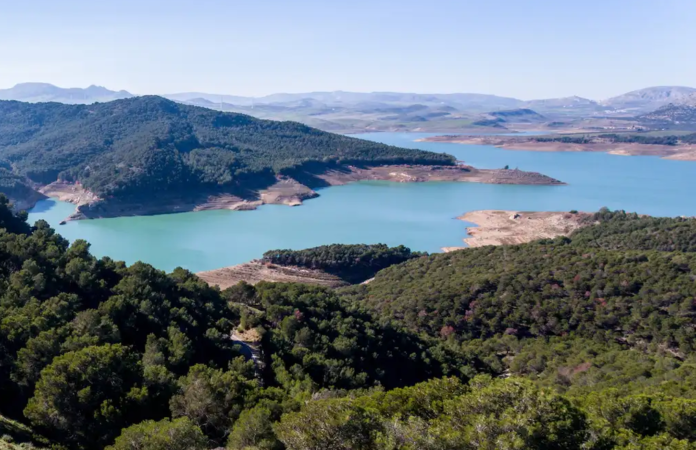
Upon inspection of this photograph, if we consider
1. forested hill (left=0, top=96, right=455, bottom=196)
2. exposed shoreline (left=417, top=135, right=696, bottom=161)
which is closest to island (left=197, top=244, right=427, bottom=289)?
forested hill (left=0, top=96, right=455, bottom=196)

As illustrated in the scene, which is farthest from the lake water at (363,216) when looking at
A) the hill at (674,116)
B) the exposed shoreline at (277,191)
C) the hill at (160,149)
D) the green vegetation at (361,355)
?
the hill at (674,116)

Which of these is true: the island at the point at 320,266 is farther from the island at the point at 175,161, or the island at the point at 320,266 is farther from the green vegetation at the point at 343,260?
the island at the point at 175,161

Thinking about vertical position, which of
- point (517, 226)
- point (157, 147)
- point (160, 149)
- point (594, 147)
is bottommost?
point (517, 226)

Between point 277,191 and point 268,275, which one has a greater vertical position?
point 277,191

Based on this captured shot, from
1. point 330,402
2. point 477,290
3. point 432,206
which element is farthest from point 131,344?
point 432,206

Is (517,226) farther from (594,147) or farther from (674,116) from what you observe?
(674,116)

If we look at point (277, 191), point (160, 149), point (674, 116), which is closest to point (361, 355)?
point (277, 191)

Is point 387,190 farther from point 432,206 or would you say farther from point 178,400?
point 178,400
